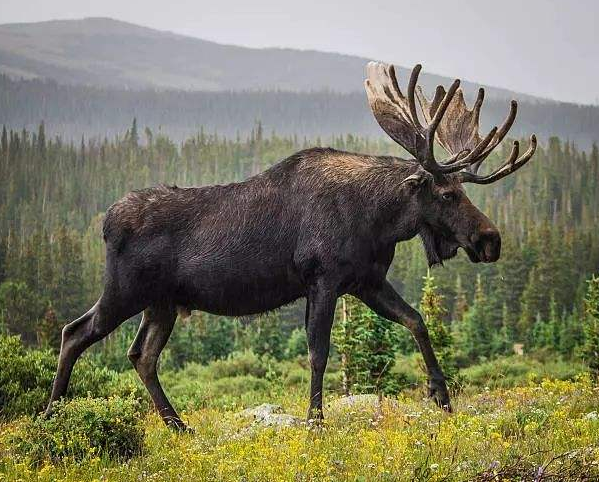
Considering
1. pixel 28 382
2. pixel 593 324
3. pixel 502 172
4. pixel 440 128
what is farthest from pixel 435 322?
pixel 502 172

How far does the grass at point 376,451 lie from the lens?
5.13 metres

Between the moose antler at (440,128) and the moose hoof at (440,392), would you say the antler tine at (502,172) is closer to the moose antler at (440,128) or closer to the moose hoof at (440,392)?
the moose antler at (440,128)

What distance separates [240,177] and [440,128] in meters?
83.3

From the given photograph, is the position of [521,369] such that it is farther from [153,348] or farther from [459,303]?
[153,348]

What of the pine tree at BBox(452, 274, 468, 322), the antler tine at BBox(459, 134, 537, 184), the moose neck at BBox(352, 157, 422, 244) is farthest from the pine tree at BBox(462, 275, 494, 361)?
the moose neck at BBox(352, 157, 422, 244)

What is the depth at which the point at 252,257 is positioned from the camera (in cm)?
721

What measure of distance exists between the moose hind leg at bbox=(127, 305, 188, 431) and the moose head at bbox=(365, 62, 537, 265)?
2.44m

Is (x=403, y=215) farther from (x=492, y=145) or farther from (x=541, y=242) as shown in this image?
(x=541, y=242)

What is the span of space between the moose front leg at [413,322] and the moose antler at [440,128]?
1.14m

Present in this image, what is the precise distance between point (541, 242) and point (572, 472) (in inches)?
2469

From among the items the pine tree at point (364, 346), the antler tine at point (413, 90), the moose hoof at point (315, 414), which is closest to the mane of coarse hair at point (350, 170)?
the antler tine at point (413, 90)

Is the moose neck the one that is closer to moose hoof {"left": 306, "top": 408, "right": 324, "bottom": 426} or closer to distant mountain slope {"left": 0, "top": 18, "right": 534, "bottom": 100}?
moose hoof {"left": 306, "top": 408, "right": 324, "bottom": 426}

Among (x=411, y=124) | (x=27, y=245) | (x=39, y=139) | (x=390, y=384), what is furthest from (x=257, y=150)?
(x=411, y=124)

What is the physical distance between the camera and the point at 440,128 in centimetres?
795
